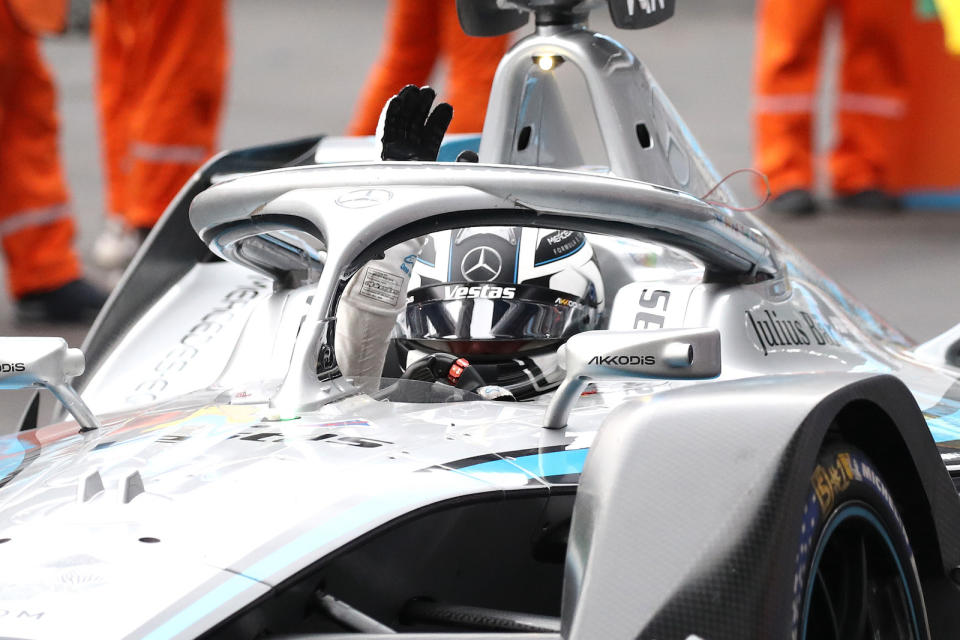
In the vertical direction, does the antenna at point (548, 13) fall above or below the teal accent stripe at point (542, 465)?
above

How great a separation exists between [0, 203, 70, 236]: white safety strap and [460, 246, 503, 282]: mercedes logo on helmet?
360 cm

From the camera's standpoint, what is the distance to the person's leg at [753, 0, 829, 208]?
325 inches

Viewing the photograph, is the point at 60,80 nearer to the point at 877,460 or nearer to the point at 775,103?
the point at 775,103

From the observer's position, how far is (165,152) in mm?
6609

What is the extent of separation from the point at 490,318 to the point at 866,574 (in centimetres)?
102

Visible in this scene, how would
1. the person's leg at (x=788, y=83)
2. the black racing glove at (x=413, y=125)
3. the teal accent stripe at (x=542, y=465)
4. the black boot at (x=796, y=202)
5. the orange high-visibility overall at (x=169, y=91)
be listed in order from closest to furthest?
1. the teal accent stripe at (x=542, y=465)
2. the black racing glove at (x=413, y=125)
3. the orange high-visibility overall at (x=169, y=91)
4. the person's leg at (x=788, y=83)
5. the black boot at (x=796, y=202)

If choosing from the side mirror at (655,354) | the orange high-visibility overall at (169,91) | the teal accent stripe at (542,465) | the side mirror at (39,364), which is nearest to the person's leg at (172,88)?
the orange high-visibility overall at (169,91)

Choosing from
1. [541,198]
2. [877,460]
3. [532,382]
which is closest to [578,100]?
[532,382]

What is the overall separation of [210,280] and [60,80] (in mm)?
10074

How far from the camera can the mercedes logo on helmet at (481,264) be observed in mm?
3082

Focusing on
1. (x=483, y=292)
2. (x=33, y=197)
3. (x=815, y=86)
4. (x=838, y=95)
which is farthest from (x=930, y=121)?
(x=483, y=292)

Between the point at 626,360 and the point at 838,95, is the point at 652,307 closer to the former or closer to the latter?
the point at 626,360

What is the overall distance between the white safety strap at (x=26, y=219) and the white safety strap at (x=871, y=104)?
4.55m

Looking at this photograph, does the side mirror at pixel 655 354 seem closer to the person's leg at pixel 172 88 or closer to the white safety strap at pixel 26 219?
the white safety strap at pixel 26 219
